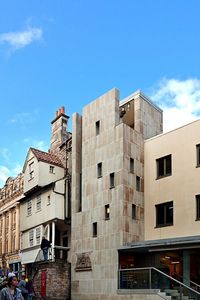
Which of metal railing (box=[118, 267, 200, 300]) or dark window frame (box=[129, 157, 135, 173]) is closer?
metal railing (box=[118, 267, 200, 300])

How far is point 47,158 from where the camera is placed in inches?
1516

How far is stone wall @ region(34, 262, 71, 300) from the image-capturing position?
31922 mm

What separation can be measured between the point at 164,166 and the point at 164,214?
2.88m

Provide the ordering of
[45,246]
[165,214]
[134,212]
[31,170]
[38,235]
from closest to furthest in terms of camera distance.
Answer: [165,214] → [134,212] → [45,246] → [38,235] → [31,170]

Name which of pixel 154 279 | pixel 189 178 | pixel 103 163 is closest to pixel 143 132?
pixel 103 163

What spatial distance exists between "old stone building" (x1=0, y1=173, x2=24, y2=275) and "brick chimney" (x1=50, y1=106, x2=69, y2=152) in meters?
6.83

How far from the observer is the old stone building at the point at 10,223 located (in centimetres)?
4844

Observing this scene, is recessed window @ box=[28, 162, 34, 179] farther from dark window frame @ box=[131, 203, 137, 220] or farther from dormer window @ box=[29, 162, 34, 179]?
dark window frame @ box=[131, 203, 137, 220]

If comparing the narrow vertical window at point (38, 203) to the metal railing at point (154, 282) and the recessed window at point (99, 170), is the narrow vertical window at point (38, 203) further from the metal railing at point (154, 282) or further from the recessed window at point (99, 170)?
the metal railing at point (154, 282)

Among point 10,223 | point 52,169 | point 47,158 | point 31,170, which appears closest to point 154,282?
point 52,169

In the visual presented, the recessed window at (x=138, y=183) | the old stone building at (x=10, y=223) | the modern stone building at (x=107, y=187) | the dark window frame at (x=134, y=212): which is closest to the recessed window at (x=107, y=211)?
the modern stone building at (x=107, y=187)

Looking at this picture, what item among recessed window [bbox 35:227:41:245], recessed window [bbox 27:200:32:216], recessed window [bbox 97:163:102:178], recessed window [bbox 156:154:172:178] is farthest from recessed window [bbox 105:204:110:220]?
recessed window [bbox 27:200:32:216]

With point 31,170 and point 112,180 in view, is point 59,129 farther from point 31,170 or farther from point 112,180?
point 112,180

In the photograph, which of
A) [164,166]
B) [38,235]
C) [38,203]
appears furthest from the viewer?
[38,203]
